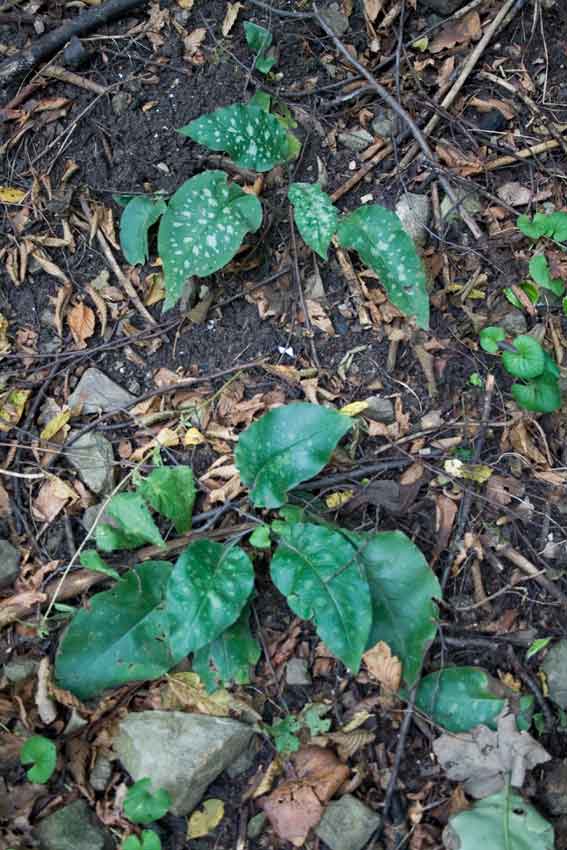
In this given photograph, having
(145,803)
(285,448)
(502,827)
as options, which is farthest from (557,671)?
(145,803)

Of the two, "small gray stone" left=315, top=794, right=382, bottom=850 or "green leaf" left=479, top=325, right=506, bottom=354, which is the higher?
"green leaf" left=479, top=325, right=506, bottom=354

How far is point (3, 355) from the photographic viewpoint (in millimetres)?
2178

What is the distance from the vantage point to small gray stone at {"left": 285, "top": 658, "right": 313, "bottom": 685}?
184cm

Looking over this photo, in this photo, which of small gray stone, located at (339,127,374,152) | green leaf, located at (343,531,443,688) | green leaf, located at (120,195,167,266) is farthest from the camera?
small gray stone, located at (339,127,374,152)

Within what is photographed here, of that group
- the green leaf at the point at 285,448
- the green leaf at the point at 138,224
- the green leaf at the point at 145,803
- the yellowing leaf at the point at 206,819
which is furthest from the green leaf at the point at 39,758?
the green leaf at the point at 138,224

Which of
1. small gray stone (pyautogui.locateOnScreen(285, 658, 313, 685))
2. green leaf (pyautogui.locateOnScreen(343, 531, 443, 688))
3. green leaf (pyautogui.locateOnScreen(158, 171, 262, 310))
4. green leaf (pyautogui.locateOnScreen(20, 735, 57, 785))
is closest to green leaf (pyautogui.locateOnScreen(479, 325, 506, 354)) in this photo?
green leaf (pyautogui.locateOnScreen(343, 531, 443, 688))

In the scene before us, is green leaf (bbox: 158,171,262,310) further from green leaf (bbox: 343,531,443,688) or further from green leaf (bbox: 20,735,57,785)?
green leaf (bbox: 20,735,57,785)

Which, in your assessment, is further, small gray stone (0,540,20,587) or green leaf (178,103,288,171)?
green leaf (178,103,288,171)

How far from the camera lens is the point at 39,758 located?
1.77m

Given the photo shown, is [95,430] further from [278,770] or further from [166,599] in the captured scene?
[278,770]

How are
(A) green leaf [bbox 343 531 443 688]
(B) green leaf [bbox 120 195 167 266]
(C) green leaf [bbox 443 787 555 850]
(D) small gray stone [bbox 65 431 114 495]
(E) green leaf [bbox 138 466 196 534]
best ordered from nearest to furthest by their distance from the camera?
(C) green leaf [bbox 443 787 555 850] < (A) green leaf [bbox 343 531 443 688] < (E) green leaf [bbox 138 466 196 534] < (D) small gray stone [bbox 65 431 114 495] < (B) green leaf [bbox 120 195 167 266]

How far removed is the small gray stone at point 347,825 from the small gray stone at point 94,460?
36.5 inches

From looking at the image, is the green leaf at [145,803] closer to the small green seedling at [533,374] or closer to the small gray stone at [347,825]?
the small gray stone at [347,825]

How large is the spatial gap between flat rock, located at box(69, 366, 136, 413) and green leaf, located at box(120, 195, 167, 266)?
1.12 feet
